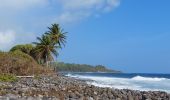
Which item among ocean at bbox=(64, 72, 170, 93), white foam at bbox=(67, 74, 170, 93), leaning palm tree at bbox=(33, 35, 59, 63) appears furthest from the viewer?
leaning palm tree at bbox=(33, 35, 59, 63)

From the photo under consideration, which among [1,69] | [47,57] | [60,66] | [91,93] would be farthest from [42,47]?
[60,66]

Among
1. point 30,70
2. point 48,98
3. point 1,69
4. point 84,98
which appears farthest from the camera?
point 30,70

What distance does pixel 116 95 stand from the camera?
1947cm

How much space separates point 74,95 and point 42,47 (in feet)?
157

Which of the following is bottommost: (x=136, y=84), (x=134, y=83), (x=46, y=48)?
(x=136, y=84)

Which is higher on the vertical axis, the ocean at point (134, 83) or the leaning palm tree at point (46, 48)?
the leaning palm tree at point (46, 48)

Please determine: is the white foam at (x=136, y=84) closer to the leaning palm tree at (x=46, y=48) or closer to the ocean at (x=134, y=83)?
the ocean at (x=134, y=83)

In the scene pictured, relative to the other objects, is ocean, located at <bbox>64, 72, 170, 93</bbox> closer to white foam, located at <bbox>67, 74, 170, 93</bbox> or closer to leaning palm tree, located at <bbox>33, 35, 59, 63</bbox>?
white foam, located at <bbox>67, 74, 170, 93</bbox>

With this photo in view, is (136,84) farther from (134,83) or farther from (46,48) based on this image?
(46,48)

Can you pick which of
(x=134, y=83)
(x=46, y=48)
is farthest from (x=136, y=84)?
(x=46, y=48)

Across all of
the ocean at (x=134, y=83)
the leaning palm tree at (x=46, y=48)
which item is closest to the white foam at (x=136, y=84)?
the ocean at (x=134, y=83)

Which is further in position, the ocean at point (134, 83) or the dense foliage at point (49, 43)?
the dense foliage at point (49, 43)

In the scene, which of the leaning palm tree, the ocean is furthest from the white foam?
the leaning palm tree

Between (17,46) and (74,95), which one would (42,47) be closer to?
(17,46)
